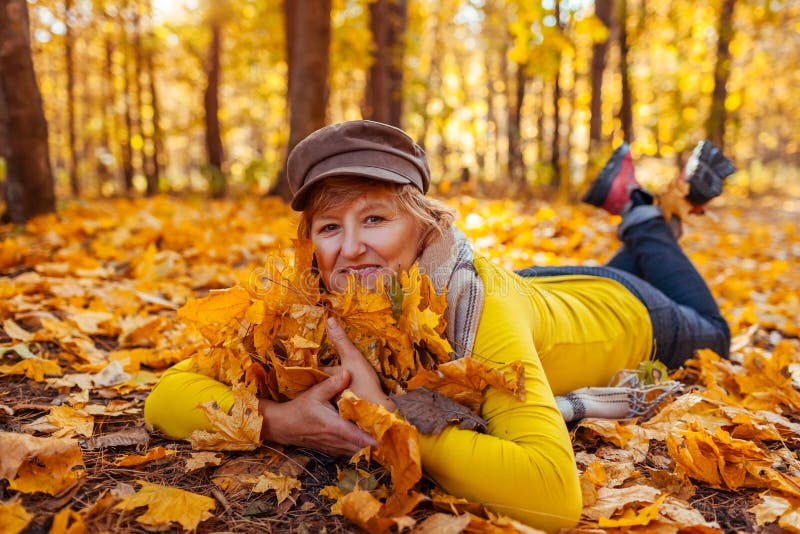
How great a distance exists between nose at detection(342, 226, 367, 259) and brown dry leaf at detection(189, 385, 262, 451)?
0.52m

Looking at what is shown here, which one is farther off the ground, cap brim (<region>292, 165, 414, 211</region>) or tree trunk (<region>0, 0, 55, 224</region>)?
tree trunk (<region>0, 0, 55, 224</region>)

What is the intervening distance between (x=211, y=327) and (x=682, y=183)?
274 centimetres

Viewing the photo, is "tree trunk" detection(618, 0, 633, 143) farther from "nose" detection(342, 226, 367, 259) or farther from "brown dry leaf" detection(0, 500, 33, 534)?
"brown dry leaf" detection(0, 500, 33, 534)

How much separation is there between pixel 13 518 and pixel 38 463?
0.26 metres

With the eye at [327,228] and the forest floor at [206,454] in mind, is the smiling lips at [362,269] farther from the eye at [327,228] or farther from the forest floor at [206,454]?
the forest floor at [206,454]

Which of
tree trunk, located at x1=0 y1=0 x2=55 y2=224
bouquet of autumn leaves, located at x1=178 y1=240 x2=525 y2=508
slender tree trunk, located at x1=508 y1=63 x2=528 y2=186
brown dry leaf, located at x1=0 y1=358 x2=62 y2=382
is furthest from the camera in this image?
slender tree trunk, located at x1=508 y1=63 x2=528 y2=186

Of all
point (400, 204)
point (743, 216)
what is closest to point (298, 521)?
point (400, 204)

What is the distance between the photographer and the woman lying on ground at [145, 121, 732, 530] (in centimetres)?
141

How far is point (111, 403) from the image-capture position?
2.02 m

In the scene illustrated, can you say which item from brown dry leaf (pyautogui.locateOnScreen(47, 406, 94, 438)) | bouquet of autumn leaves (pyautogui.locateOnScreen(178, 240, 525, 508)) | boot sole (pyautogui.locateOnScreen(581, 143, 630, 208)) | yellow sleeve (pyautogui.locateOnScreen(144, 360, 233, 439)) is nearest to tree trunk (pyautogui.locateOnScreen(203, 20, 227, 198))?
boot sole (pyautogui.locateOnScreen(581, 143, 630, 208))

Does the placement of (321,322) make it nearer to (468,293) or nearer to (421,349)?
(421,349)

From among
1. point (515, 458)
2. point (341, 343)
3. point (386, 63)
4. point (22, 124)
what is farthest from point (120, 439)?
point (386, 63)

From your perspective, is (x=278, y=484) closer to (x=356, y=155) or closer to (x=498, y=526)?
(x=498, y=526)

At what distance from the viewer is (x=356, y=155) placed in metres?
1.72
